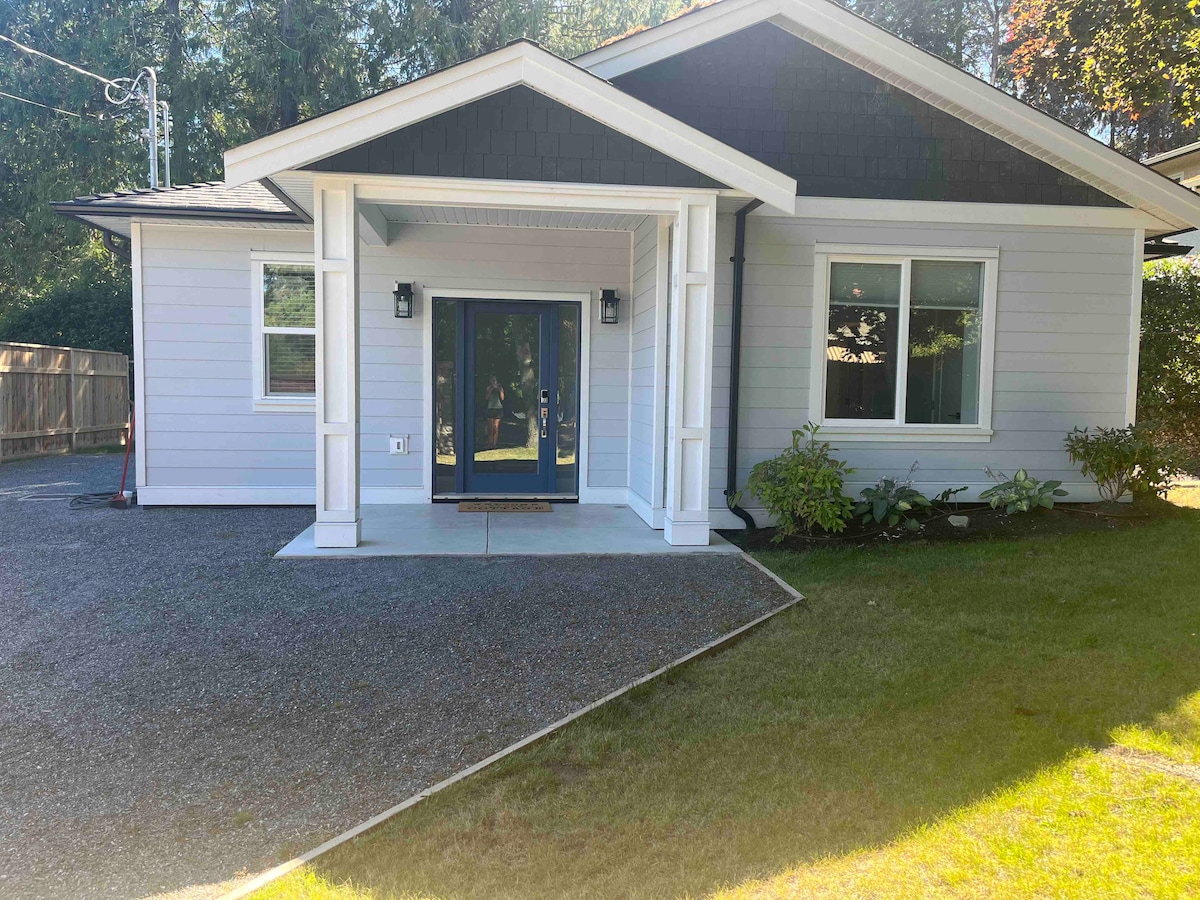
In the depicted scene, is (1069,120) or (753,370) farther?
(1069,120)

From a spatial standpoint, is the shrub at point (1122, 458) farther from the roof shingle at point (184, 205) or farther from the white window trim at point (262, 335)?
the roof shingle at point (184, 205)

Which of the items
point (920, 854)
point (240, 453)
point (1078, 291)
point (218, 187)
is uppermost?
point (218, 187)

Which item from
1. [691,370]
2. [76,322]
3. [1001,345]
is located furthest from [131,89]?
[1001,345]

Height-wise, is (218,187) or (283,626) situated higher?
(218,187)

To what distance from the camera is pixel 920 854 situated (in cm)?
275

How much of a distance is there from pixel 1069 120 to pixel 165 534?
21028mm

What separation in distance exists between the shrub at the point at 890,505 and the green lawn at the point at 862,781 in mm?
2141

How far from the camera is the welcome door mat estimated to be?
8.60 m

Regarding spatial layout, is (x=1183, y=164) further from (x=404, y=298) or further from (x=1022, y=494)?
(x=404, y=298)

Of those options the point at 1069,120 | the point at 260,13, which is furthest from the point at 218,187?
the point at 1069,120

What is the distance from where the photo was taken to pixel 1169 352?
9047mm

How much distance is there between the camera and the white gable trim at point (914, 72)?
748 centimetres

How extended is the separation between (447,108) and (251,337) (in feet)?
13.2

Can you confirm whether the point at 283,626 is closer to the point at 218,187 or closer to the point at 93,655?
the point at 93,655
